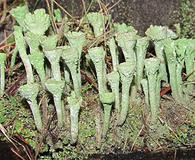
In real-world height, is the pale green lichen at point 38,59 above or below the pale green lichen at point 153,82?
above

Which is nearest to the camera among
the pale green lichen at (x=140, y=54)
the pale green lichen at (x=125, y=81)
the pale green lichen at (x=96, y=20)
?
the pale green lichen at (x=125, y=81)

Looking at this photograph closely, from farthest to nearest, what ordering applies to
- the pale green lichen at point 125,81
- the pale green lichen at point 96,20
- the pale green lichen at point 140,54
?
1. the pale green lichen at point 96,20
2. the pale green lichen at point 140,54
3. the pale green lichen at point 125,81

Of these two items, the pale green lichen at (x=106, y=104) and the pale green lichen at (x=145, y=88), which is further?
the pale green lichen at (x=145, y=88)

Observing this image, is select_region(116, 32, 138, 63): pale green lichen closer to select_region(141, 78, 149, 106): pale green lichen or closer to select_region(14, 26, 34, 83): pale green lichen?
select_region(141, 78, 149, 106): pale green lichen

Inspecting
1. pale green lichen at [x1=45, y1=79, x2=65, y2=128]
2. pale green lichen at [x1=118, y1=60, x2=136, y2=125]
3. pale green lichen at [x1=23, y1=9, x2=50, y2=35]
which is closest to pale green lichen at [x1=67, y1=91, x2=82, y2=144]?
pale green lichen at [x1=45, y1=79, x2=65, y2=128]

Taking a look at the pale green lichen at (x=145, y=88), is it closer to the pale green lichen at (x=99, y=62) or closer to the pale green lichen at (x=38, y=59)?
the pale green lichen at (x=99, y=62)

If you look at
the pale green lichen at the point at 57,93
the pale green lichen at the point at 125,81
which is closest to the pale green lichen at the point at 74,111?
the pale green lichen at the point at 57,93

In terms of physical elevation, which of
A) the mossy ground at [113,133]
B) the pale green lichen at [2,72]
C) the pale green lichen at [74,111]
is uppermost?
the pale green lichen at [2,72]

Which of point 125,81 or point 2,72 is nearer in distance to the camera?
Answer: point 125,81

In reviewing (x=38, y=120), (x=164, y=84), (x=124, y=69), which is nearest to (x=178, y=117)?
(x=164, y=84)

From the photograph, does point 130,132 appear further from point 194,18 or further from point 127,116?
point 194,18

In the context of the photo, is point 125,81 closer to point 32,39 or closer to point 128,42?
point 128,42

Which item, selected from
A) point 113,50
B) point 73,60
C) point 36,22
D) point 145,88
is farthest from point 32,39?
point 145,88
